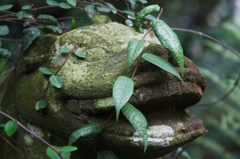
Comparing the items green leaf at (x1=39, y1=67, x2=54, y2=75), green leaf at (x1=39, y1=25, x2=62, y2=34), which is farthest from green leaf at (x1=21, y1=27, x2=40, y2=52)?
green leaf at (x1=39, y1=67, x2=54, y2=75)

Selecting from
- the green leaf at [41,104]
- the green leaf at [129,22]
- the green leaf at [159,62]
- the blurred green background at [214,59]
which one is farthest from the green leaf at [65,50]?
the blurred green background at [214,59]

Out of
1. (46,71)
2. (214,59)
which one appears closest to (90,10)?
(46,71)

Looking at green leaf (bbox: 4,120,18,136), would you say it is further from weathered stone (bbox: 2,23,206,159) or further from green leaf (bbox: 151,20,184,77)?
green leaf (bbox: 151,20,184,77)

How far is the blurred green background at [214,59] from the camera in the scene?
289cm

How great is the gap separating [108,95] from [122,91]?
0.35ft

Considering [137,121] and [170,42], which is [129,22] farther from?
[137,121]

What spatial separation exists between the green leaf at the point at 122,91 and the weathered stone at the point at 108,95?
0.22ft

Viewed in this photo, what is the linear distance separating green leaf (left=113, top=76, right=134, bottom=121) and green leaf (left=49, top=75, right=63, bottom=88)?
0.20m

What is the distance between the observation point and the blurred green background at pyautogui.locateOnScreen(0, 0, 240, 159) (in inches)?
114

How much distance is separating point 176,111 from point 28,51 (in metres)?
0.52

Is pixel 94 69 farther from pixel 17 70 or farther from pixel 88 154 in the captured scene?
pixel 17 70

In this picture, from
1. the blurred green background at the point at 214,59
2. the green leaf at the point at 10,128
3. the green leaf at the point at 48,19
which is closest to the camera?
the green leaf at the point at 10,128

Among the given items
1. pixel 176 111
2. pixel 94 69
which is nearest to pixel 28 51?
pixel 94 69

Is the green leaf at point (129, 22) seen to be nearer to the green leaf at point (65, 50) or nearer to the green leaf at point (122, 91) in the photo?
the green leaf at point (65, 50)
